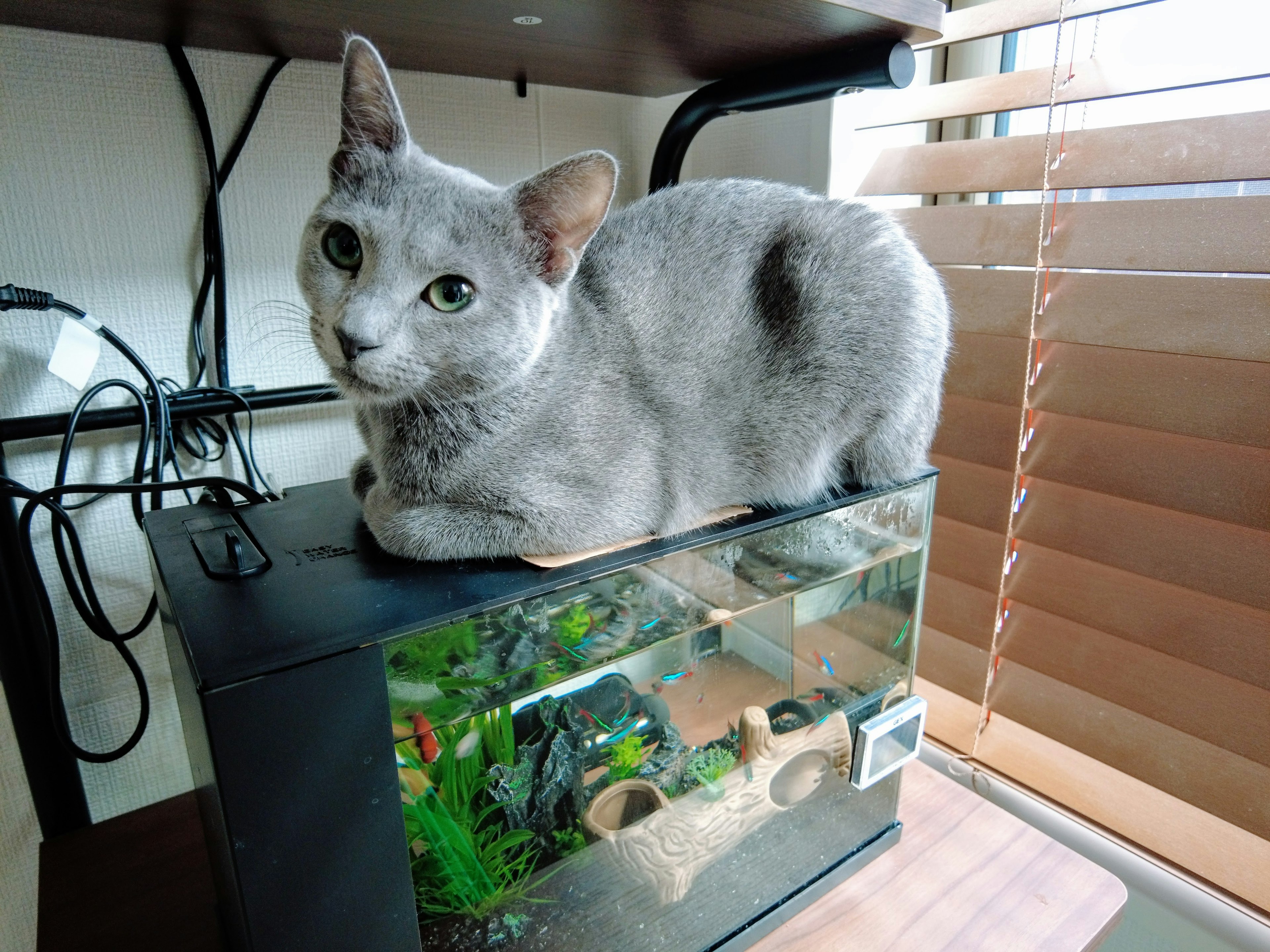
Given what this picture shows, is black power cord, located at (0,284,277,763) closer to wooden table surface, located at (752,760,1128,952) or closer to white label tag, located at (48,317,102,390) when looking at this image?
white label tag, located at (48,317,102,390)

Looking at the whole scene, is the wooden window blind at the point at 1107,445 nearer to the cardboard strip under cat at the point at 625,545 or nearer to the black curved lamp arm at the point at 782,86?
the black curved lamp arm at the point at 782,86

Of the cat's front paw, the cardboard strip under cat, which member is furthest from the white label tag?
the cardboard strip under cat

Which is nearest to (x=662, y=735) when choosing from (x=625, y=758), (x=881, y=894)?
(x=625, y=758)

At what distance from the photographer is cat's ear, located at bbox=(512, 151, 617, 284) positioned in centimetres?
53

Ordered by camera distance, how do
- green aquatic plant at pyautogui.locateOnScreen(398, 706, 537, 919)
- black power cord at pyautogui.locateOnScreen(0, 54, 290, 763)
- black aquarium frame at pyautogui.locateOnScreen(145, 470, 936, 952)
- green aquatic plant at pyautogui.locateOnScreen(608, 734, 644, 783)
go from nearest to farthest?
black aquarium frame at pyautogui.locateOnScreen(145, 470, 936, 952) < green aquatic plant at pyautogui.locateOnScreen(398, 706, 537, 919) < green aquatic plant at pyautogui.locateOnScreen(608, 734, 644, 783) < black power cord at pyautogui.locateOnScreen(0, 54, 290, 763)

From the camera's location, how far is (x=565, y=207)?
555mm

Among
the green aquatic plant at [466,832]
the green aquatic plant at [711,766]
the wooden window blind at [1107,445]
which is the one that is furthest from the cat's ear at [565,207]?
the wooden window blind at [1107,445]

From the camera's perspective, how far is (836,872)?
776 mm

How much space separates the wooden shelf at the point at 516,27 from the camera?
652 mm

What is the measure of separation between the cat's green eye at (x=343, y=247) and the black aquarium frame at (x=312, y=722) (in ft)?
0.71

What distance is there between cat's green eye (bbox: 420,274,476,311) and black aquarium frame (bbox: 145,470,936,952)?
186 millimetres

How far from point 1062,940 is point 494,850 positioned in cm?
55

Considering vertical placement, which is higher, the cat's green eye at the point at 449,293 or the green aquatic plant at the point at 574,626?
the cat's green eye at the point at 449,293

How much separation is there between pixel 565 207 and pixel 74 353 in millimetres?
564
